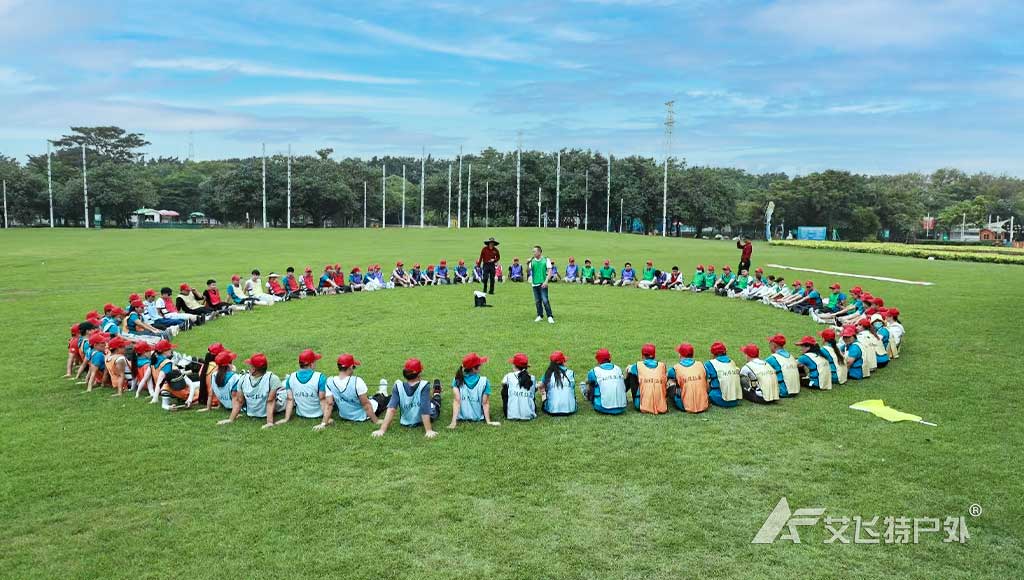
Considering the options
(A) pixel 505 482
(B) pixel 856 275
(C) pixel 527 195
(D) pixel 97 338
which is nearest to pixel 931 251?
(B) pixel 856 275

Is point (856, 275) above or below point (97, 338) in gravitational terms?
above

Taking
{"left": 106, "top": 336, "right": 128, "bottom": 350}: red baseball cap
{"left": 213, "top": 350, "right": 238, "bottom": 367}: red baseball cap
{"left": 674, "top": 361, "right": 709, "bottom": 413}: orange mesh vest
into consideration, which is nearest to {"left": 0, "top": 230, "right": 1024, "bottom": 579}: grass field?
{"left": 674, "top": 361, "right": 709, "bottom": 413}: orange mesh vest

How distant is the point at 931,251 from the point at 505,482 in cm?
4422

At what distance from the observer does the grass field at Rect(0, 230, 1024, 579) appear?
21.0ft

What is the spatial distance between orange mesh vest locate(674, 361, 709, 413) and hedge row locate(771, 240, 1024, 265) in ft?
117

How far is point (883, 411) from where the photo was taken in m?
10.7

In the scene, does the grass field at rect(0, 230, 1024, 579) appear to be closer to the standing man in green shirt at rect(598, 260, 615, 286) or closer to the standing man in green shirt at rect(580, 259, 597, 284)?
the standing man in green shirt at rect(598, 260, 615, 286)

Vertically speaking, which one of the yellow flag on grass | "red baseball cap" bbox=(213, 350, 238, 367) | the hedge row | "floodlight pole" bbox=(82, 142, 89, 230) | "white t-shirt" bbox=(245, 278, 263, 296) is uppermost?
"floodlight pole" bbox=(82, 142, 89, 230)

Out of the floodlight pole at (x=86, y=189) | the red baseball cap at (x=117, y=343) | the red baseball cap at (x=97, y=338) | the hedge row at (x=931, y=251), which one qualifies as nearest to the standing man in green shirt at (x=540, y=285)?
the red baseball cap at (x=117, y=343)

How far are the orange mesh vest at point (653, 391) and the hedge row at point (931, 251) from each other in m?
36.3

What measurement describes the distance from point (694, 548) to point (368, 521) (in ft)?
10.9

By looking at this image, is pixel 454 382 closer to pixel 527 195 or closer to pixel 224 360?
pixel 224 360

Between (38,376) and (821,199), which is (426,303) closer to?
(38,376)

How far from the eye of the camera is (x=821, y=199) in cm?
8475
